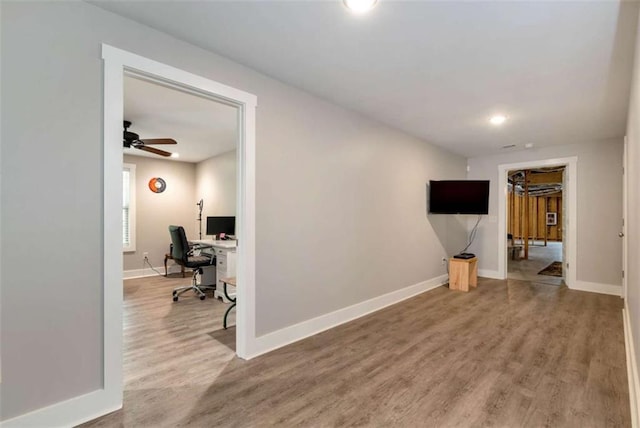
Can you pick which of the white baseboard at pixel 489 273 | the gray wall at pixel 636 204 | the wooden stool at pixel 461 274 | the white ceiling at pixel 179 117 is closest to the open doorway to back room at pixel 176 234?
the white ceiling at pixel 179 117

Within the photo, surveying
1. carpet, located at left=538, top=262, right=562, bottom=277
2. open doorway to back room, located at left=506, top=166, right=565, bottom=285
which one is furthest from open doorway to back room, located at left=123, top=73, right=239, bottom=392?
carpet, located at left=538, top=262, right=562, bottom=277

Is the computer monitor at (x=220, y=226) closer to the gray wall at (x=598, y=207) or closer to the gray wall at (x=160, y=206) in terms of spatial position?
the gray wall at (x=160, y=206)

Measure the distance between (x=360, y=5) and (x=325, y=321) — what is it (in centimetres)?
278

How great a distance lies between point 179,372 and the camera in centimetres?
229

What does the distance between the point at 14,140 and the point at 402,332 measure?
3.34 metres

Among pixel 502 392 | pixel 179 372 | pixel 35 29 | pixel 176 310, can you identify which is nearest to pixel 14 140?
pixel 35 29

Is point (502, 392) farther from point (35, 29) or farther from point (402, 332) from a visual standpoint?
point (35, 29)

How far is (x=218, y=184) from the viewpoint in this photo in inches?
245

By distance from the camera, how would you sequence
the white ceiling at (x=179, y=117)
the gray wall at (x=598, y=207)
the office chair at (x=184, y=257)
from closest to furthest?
the white ceiling at (x=179, y=117) → the office chair at (x=184, y=257) → the gray wall at (x=598, y=207)

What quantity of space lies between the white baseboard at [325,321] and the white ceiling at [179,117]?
7.19ft

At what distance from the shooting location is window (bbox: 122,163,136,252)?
19.4 ft

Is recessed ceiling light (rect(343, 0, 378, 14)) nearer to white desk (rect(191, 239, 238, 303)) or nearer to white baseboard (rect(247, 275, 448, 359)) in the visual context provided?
white baseboard (rect(247, 275, 448, 359))

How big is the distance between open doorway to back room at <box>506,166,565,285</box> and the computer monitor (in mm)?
5560

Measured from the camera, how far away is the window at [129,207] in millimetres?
5926
